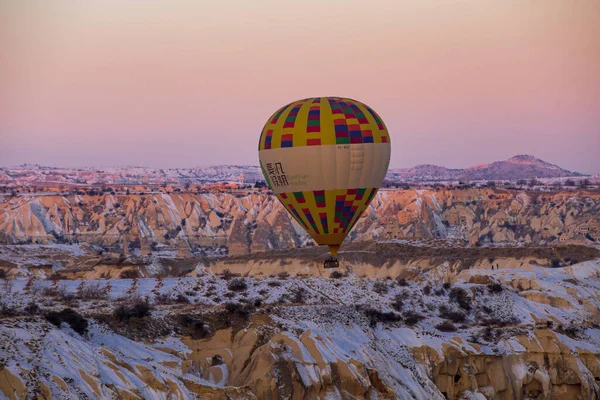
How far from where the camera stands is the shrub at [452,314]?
54.8 m

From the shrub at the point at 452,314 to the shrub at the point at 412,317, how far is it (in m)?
1.73

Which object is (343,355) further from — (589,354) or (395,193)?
(395,193)

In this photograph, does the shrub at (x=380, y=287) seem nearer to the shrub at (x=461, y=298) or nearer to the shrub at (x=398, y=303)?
the shrub at (x=398, y=303)

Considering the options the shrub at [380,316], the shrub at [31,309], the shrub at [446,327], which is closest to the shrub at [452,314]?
the shrub at [446,327]

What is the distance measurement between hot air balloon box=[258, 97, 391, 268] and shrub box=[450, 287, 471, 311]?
10222mm

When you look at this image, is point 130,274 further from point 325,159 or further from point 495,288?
point 325,159

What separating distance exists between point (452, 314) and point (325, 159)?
39.2 feet

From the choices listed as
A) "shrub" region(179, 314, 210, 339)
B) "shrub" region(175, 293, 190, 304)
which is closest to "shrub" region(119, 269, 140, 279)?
"shrub" region(175, 293, 190, 304)

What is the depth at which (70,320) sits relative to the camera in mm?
40406

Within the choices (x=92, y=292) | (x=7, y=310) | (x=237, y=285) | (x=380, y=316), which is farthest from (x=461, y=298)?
(x=7, y=310)

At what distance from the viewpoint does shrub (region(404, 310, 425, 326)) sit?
167 feet

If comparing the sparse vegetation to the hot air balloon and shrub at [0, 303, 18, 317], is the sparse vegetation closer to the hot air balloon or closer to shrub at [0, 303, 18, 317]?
the hot air balloon

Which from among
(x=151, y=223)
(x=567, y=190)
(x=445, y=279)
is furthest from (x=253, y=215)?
(x=445, y=279)

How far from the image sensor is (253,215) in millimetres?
156500
